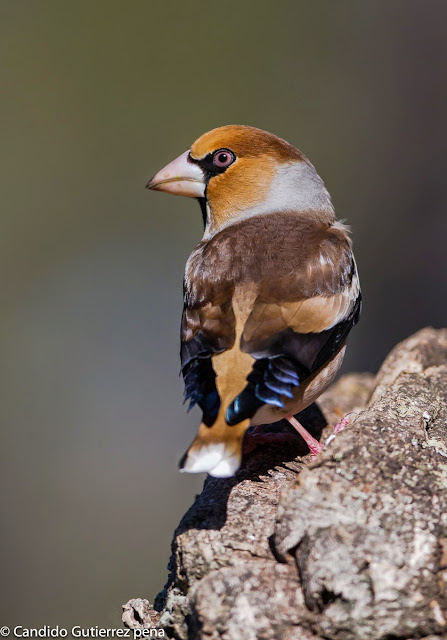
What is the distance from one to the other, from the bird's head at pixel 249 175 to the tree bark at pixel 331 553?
1.67 m

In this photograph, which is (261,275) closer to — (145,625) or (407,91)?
(145,625)

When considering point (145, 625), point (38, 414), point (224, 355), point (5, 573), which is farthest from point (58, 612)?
point (224, 355)

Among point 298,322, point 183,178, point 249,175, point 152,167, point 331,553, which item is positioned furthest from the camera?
point 152,167

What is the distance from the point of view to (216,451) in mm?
3109

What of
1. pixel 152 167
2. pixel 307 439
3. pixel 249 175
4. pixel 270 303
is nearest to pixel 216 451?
pixel 270 303

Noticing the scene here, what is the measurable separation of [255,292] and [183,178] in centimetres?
138

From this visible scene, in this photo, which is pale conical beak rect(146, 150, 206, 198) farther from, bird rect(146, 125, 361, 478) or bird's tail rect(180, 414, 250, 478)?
bird's tail rect(180, 414, 250, 478)

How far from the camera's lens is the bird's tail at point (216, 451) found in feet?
10.0

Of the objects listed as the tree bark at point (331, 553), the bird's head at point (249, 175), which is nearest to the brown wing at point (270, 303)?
A: the bird's head at point (249, 175)

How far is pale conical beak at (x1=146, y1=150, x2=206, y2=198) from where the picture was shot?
470 centimetres

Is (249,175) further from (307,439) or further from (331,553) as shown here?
(331,553)

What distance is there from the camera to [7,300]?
985 cm

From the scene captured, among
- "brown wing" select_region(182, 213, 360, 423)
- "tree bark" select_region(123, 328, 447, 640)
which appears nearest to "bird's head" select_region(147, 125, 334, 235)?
"brown wing" select_region(182, 213, 360, 423)

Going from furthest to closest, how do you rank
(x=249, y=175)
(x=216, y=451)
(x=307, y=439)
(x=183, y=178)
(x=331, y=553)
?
(x=183, y=178), (x=249, y=175), (x=307, y=439), (x=216, y=451), (x=331, y=553)
